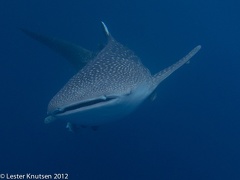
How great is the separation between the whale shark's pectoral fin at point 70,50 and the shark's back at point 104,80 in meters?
1.14

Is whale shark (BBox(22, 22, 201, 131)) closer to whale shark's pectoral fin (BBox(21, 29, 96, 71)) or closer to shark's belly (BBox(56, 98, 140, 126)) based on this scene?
shark's belly (BBox(56, 98, 140, 126))

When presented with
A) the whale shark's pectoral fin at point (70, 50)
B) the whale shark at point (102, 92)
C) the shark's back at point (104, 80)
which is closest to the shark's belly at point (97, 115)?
the whale shark at point (102, 92)

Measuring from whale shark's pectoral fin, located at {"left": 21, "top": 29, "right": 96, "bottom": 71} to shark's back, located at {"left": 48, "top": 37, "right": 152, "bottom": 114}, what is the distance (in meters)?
1.14

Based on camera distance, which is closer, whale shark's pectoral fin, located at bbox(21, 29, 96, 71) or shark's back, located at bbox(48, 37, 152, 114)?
shark's back, located at bbox(48, 37, 152, 114)

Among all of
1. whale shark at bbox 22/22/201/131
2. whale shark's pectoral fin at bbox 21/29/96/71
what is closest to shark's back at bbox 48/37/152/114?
whale shark at bbox 22/22/201/131

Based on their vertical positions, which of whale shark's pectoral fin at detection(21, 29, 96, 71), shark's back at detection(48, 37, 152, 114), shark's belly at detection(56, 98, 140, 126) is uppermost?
whale shark's pectoral fin at detection(21, 29, 96, 71)

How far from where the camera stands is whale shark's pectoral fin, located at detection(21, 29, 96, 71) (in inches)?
297

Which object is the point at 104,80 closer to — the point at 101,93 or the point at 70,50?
the point at 101,93

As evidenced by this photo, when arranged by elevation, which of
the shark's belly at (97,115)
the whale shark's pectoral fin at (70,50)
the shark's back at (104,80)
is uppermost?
the whale shark's pectoral fin at (70,50)

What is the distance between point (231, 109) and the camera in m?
12.6

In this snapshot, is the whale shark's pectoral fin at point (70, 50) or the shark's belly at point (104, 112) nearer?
the shark's belly at point (104, 112)

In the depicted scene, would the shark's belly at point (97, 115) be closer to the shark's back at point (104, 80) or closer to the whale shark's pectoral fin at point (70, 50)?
the shark's back at point (104, 80)

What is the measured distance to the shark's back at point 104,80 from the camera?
4199mm

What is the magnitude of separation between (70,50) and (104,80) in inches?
133
